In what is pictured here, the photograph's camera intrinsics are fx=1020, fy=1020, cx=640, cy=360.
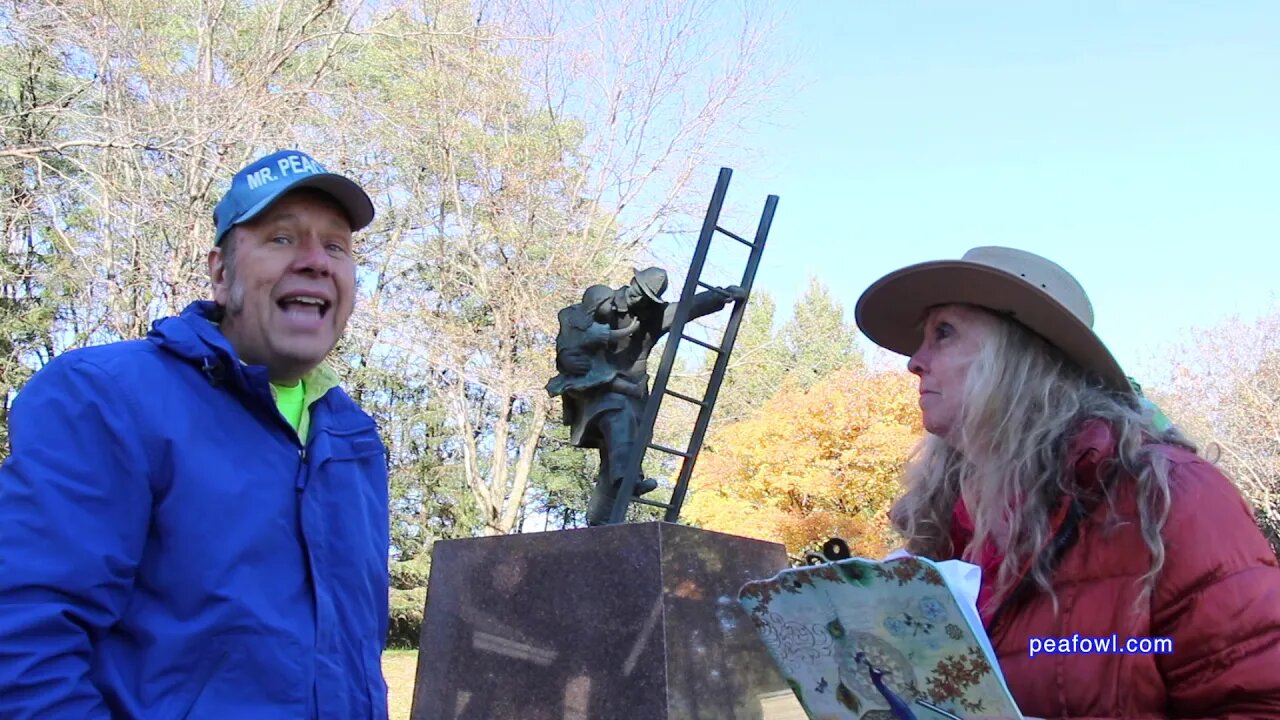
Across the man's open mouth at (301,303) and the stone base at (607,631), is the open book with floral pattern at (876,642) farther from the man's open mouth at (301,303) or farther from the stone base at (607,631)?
the stone base at (607,631)

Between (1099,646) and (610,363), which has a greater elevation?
(610,363)

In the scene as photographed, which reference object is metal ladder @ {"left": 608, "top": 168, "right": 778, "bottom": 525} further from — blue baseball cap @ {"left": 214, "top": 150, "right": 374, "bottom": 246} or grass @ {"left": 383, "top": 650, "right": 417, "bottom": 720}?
grass @ {"left": 383, "top": 650, "right": 417, "bottom": 720}

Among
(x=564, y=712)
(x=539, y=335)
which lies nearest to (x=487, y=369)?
(x=539, y=335)

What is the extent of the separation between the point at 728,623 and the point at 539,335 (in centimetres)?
1352

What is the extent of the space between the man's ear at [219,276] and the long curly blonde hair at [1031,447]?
1269 mm

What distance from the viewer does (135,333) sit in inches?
496

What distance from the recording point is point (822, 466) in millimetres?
17312

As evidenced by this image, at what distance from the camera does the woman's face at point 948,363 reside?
5.64 ft

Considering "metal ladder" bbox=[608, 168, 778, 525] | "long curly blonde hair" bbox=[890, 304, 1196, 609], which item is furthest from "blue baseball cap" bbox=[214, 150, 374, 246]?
"metal ladder" bbox=[608, 168, 778, 525]

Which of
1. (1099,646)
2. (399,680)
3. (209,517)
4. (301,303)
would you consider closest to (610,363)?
(301,303)

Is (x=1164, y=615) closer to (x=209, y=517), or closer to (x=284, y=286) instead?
(x=209, y=517)

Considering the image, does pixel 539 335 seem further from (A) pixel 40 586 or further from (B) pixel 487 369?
(A) pixel 40 586

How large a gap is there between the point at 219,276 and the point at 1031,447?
1386 mm

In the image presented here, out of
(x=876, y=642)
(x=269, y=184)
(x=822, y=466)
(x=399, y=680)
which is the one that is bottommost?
(x=399, y=680)
